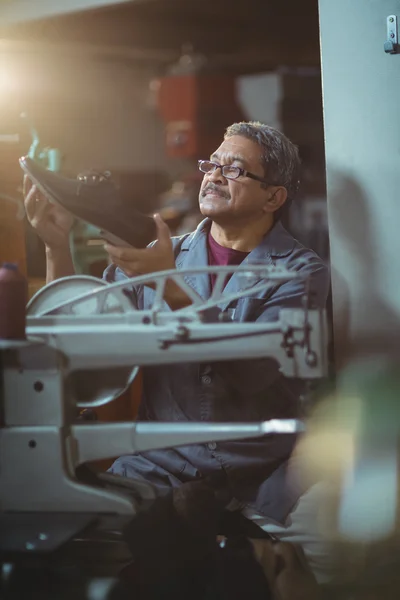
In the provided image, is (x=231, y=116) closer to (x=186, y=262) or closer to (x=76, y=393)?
(x=186, y=262)

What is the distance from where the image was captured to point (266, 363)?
1096 millimetres

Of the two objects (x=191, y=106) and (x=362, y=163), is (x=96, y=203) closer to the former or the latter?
(x=191, y=106)

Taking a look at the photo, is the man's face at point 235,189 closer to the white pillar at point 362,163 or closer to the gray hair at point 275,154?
the gray hair at point 275,154

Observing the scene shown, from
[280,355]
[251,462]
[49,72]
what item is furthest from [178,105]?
[251,462]

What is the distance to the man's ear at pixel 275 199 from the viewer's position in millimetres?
1156

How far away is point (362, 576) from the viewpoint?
1115mm

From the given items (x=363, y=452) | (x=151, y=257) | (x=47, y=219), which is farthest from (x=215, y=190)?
(x=363, y=452)

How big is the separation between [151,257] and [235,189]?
176 mm

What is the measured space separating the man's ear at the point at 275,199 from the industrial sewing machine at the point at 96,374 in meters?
0.15

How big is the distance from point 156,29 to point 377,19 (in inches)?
15.1

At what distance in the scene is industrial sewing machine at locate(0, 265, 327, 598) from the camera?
1.00m

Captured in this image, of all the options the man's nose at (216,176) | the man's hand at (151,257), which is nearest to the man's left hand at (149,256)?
the man's hand at (151,257)

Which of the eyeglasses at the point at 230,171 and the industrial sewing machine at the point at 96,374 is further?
the eyeglasses at the point at 230,171

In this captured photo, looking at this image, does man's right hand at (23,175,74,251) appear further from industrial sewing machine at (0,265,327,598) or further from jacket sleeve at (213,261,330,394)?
jacket sleeve at (213,261,330,394)
